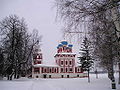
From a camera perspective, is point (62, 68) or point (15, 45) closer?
point (15, 45)

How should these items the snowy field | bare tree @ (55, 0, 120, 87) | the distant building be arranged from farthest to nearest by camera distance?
the distant building
the snowy field
bare tree @ (55, 0, 120, 87)

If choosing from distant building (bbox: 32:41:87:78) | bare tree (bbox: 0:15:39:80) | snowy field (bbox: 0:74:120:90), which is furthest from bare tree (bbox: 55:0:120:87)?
distant building (bbox: 32:41:87:78)

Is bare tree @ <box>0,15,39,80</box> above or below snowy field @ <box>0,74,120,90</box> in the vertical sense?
above

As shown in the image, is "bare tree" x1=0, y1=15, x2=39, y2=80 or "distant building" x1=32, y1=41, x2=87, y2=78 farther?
"distant building" x1=32, y1=41, x2=87, y2=78

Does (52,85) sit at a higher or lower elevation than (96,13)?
lower

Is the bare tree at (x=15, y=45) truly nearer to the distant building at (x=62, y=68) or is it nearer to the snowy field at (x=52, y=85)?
the snowy field at (x=52, y=85)

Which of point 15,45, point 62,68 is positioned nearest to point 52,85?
point 15,45

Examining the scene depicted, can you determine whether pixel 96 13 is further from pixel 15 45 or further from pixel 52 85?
pixel 15 45

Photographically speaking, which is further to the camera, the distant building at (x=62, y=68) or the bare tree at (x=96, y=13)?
the distant building at (x=62, y=68)

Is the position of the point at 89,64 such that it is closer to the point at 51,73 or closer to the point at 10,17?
the point at 10,17

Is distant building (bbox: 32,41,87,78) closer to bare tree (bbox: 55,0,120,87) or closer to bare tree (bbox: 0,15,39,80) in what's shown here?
bare tree (bbox: 0,15,39,80)

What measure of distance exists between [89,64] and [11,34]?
59.1ft

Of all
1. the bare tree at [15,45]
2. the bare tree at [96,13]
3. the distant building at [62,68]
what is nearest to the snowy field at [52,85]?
the bare tree at [15,45]

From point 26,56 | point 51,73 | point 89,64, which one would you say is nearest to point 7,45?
point 26,56
